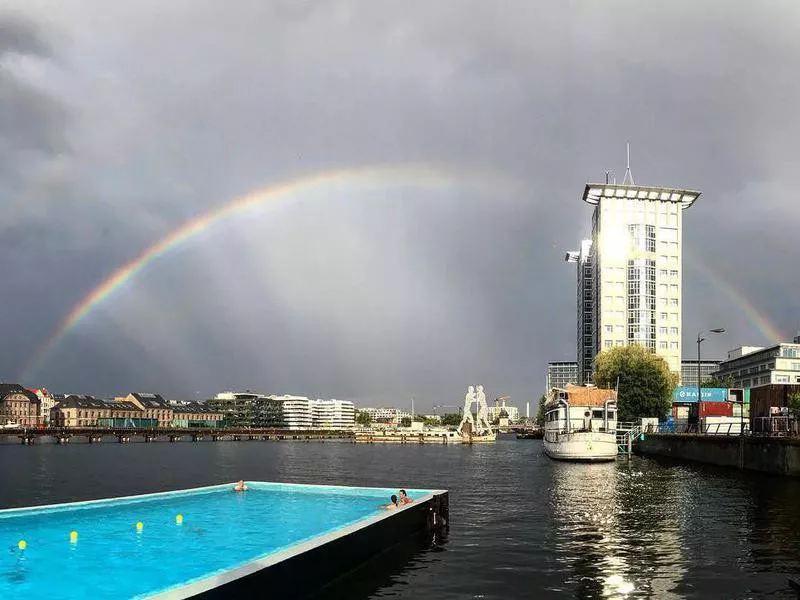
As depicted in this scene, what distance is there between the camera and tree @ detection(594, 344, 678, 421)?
13425 centimetres

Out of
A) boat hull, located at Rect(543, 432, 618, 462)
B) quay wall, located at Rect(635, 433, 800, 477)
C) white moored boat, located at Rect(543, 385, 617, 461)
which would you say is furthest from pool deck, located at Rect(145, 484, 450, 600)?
white moored boat, located at Rect(543, 385, 617, 461)

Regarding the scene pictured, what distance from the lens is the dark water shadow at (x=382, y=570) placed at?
21.3 m

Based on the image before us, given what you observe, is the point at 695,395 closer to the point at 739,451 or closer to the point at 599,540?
the point at 739,451

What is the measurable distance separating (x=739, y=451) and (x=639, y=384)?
6094 cm

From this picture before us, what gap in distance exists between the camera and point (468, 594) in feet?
68.8

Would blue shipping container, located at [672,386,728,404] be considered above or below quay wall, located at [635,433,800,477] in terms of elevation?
above

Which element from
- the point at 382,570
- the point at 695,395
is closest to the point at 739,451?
the point at 382,570

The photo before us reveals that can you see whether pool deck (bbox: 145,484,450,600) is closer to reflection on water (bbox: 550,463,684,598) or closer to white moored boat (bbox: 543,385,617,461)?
reflection on water (bbox: 550,463,684,598)

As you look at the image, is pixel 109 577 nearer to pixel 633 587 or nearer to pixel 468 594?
pixel 468 594

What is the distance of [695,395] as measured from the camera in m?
146

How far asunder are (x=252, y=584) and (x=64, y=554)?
36.3ft

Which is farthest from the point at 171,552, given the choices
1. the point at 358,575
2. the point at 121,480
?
the point at 121,480

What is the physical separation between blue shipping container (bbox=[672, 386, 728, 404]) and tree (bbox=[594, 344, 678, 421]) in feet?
22.5

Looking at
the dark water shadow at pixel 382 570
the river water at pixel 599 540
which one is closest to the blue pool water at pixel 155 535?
the dark water shadow at pixel 382 570
